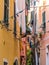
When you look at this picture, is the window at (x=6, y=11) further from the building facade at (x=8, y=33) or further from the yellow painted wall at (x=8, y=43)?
the yellow painted wall at (x=8, y=43)

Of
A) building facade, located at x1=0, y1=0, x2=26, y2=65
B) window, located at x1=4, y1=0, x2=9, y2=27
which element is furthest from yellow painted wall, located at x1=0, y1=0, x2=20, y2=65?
window, located at x1=4, y1=0, x2=9, y2=27

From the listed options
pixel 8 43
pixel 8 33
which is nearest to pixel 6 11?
pixel 8 33

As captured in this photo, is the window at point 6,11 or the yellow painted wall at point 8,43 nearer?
the yellow painted wall at point 8,43

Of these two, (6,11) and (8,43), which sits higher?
(6,11)

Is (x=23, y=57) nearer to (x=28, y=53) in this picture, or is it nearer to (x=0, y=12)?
(x=28, y=53)

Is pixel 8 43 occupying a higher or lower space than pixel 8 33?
lower

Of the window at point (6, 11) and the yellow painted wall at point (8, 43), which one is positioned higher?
the window at point (6, 11)

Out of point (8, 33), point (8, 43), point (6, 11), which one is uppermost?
point (6, 11)

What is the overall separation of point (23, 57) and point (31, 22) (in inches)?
196

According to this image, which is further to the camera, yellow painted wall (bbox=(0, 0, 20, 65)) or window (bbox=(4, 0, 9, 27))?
window (bbox=(4, 0, 9, 27))

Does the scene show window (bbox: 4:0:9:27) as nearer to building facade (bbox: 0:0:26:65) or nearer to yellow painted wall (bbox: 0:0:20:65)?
building facade (bbox: 0:0:26:65)

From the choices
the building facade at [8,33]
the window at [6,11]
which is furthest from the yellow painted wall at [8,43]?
the window at [6,11]

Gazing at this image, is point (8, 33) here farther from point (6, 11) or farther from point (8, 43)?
point (6, 11)

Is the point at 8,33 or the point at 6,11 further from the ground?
the point at 6,11
